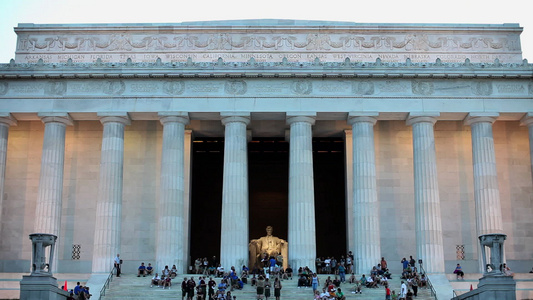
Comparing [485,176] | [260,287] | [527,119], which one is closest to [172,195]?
[260,287]

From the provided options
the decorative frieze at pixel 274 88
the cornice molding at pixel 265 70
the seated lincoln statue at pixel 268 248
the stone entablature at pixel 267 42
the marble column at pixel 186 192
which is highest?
the stone entablature at pixel 267 42

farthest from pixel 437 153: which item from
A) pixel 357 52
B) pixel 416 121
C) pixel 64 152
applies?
pixel 64 152

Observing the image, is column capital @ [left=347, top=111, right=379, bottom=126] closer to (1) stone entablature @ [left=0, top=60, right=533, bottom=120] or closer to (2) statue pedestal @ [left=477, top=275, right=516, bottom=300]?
(1) stone entablature @ [left=0, top=60, right=533, bottom=120]

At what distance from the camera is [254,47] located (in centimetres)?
5662

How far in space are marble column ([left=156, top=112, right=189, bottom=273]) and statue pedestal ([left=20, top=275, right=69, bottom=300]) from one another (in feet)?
39.9

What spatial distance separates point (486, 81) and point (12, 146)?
34.1 meters

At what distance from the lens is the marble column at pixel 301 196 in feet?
164

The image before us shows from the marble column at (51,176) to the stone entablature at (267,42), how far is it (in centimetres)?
650

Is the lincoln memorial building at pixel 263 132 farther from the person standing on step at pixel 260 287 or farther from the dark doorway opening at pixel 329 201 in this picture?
the person standing on step at pixel 260 287

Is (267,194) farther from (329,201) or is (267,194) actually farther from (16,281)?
(16,281)

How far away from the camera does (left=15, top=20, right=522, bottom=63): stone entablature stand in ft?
186

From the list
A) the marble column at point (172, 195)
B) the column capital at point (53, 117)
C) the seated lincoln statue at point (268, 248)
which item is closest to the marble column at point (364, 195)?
the seated lincoln statue at point (268, 248)

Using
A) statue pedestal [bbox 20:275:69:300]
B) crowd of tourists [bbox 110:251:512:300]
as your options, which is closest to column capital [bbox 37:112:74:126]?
crowd of tourists [bbox 110:251:512:300]

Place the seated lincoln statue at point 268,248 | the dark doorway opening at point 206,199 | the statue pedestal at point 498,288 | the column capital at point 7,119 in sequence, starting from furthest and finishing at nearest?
1. the dark doorway opening at point 206,199
2. the seated lincoln statue at point 268,248
3. the column capital at point 7,119
4. the statue pedestal at point 498,288
